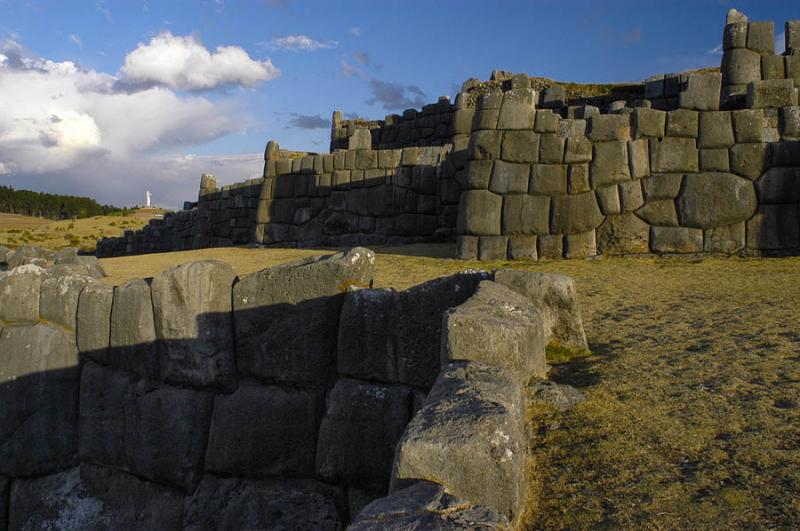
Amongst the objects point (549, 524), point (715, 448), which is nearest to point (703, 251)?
point (715, 448)

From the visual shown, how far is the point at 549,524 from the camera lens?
2656 mm

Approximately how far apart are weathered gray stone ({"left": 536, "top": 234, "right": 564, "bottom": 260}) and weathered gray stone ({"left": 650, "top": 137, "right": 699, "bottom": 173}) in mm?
1697

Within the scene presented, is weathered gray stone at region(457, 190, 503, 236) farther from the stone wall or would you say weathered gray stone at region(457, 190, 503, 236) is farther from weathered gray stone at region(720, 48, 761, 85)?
weathered gray stone at region(720, 48, 761, 85)

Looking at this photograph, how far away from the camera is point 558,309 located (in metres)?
5.11

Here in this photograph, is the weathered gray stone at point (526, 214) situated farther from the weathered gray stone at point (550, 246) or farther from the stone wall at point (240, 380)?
the stone wall at point (240, 380)

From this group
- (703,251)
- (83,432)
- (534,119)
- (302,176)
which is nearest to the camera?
(83,432)

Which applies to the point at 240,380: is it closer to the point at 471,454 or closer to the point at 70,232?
the point at 471,454

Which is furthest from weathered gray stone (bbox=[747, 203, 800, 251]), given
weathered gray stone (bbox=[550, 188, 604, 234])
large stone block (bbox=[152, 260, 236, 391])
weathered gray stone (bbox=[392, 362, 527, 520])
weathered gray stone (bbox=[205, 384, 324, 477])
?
weathered gray stone (bbox=[392, 362, 527, 520])

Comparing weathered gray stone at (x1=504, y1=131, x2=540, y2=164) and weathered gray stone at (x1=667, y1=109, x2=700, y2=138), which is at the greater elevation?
weathered gray stone at (x1=667, y1=109, x2=700, y2=138)

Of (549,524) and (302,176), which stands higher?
(302,176)

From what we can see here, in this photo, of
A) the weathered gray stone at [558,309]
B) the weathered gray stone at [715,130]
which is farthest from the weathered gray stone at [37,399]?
the weathered gray stone at [715,130]

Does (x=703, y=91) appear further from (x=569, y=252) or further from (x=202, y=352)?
(x=202, y=352)

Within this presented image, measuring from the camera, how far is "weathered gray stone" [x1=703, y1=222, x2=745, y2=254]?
9500 mm

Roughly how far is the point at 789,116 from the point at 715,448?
326 inches
